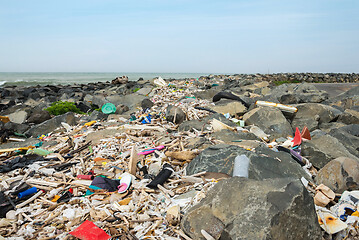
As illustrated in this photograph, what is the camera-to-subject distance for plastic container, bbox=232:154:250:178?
379cm

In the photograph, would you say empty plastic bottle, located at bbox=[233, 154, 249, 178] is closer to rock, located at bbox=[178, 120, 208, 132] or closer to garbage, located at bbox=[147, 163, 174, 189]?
garbage, located at bbox=[147, 163, 174, 189]

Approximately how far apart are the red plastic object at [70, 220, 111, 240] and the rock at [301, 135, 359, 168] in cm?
416

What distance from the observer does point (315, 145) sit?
205 inches

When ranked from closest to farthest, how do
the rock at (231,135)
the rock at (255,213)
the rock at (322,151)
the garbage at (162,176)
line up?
1. the rock at (255,213)
2. the garbage at (162,176)
3. the rock at (322,151)
4. the rock at (231,135)

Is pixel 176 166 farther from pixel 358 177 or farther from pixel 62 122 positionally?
pixel 62 122

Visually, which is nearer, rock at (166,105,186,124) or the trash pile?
the trash pile

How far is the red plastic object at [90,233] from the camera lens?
9.61ft

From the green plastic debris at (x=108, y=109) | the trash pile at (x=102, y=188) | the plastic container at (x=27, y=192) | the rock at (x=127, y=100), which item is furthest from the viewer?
the rock at (x=127, y=100)

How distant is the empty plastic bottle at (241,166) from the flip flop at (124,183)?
176cm

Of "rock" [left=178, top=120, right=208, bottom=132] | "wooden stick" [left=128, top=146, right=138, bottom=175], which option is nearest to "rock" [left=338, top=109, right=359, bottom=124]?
"rock" [left=178, top=120, right=208, bottom=132]

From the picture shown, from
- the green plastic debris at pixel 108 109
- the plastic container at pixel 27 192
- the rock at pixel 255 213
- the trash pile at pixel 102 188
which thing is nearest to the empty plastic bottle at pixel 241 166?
the trash pile at pixel 102 188

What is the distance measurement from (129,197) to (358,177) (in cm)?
366

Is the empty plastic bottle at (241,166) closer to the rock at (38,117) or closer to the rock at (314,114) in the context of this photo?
the rock at (314,114)

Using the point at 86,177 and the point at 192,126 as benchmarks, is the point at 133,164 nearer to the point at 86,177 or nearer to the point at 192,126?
the point at 86,177
